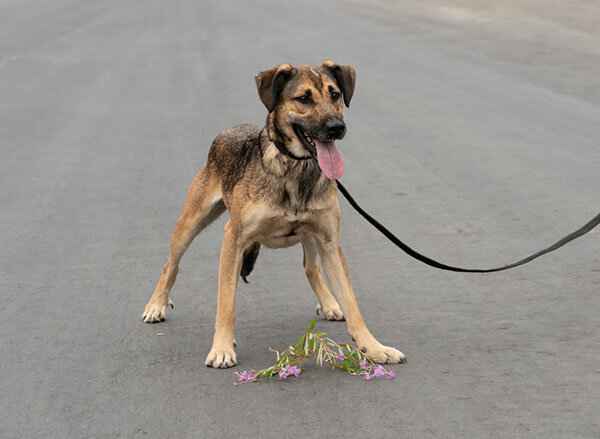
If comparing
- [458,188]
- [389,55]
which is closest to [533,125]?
[458,188]

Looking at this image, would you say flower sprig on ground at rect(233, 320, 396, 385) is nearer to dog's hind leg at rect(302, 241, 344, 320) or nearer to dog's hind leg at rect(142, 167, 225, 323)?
dog's hind leg at rect(302, 241, 344, 320)

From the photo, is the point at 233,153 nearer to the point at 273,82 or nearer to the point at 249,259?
the point at 249,259

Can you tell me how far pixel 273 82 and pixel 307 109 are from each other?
0.82ft

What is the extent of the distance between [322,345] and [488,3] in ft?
80.3

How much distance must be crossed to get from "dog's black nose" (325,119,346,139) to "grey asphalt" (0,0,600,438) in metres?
1.27

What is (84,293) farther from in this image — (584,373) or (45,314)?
(584,373)

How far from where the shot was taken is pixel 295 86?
5516 millimetres

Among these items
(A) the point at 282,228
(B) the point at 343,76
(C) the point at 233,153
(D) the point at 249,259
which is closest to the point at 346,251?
(D) the point at 249,259

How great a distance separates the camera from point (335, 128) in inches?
208

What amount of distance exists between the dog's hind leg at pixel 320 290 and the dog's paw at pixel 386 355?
898 mm

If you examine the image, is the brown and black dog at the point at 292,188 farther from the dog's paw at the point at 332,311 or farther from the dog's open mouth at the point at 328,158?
the dog's paw at the point at 332,311

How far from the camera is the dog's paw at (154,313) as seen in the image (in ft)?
21.1

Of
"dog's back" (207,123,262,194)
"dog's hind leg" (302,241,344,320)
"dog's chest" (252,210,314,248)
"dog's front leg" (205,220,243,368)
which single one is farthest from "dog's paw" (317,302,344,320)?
"dog's back" (207,123,262,194)

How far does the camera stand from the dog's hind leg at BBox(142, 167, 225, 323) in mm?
6430
